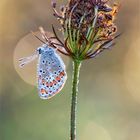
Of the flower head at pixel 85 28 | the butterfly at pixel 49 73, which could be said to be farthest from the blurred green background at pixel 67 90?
the flower head at pixel 85 28

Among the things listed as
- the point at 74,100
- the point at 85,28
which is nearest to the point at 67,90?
the point at 85,28

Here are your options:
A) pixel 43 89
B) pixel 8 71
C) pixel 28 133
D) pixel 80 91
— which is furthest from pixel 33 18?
pixel 43 89

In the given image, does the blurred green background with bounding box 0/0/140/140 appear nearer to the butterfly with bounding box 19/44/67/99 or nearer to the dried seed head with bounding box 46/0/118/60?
the butterfly with bounding box 19/44/67/99

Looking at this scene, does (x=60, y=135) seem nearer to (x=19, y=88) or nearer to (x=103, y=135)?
(x=103, y=135)

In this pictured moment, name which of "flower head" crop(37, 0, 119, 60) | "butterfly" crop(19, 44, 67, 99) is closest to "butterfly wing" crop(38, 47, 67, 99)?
"butterfly" crop(19, 44, 67, 99)

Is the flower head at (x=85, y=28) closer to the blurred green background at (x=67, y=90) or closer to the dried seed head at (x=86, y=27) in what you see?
the dried seed head at (x=86, y=27)

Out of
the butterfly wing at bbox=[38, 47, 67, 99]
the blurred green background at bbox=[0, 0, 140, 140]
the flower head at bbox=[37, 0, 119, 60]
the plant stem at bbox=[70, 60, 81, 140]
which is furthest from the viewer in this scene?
the blurred green background at bbox=[0, 0, 140, 140]
